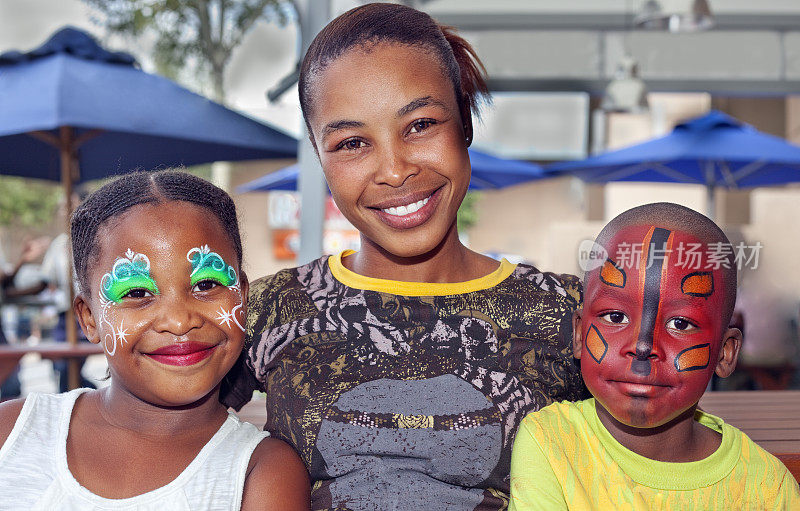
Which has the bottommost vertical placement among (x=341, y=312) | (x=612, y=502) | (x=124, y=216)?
(x=612, y=502)

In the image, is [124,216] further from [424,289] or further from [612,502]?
[612,502]

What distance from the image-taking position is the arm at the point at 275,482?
5.53ft

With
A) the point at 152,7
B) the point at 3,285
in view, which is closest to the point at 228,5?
the point at 152,7

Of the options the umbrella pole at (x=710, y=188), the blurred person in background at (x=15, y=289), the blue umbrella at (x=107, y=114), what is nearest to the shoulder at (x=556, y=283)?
the blue umbrella at (x=107, y=114)

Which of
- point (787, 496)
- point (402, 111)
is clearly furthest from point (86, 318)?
point (787, 496)

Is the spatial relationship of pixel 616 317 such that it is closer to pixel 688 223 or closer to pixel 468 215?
pixel 688 223

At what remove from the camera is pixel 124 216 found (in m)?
1.81

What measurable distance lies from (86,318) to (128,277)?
0.75 ft

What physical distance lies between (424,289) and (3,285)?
23.1ft

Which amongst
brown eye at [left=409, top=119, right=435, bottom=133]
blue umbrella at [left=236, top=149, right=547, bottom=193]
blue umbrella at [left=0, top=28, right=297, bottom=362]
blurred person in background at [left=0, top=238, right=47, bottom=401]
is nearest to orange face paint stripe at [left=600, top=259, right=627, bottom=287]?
brown eye at [left=409, top=119, right=435, bottom=133]

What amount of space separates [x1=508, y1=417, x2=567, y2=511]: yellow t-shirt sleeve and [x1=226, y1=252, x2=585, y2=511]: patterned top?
8cm

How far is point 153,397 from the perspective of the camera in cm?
174

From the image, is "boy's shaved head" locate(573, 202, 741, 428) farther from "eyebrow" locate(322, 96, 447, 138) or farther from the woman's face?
"eyebrow" locate(322, 96, 447, 138)

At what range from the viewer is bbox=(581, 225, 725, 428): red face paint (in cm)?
157
